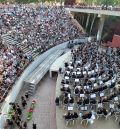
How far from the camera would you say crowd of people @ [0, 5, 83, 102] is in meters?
34.5

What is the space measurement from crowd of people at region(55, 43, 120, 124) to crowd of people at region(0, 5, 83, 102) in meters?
5.18

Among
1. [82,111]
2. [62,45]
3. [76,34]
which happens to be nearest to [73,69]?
[82,111]

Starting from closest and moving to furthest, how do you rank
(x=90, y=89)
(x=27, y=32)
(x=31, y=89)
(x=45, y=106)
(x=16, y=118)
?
(x=16, y=118)
(x=90, y=89)
(x=45, y=106)
(x=31, y=89)
(x=27, y=32)

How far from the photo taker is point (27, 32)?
156 feet

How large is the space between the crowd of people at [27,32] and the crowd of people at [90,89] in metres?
5.18

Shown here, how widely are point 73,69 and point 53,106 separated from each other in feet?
20.9

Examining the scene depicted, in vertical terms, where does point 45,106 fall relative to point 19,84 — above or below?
below

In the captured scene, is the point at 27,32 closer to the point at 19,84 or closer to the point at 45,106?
the point at 19,84

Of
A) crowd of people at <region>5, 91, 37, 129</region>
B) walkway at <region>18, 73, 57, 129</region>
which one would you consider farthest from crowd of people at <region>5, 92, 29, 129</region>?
walkway at <region>18, 73, 57, 129</region>

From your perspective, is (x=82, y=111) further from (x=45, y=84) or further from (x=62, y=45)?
(x=62, y=45)

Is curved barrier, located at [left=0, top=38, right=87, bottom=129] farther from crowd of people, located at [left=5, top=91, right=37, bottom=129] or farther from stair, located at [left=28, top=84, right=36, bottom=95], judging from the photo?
stair, located at [left=28, top=84, right=36, bottom=95]

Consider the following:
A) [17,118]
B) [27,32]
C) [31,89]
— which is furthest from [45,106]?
[27,32]

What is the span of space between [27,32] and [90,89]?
20.3m

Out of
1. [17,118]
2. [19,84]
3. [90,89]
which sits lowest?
[17,118]
